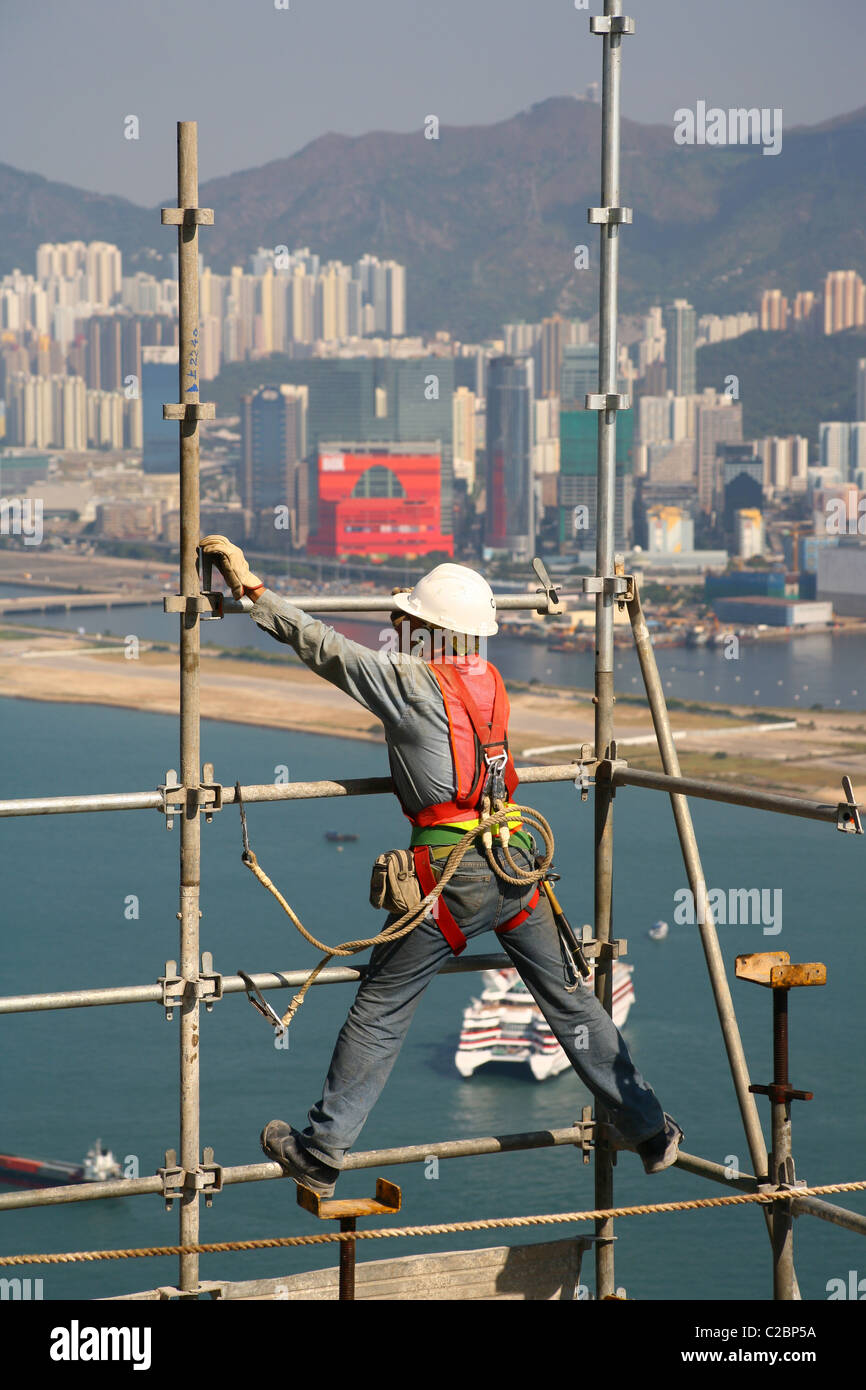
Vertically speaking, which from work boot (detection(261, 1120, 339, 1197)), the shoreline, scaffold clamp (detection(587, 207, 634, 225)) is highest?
scaffold clamp (detection(587, 207, 634, 225))

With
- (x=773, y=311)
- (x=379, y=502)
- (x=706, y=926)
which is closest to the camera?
(x=706, y=926)

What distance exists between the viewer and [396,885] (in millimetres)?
1804

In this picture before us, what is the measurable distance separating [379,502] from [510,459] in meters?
5.27

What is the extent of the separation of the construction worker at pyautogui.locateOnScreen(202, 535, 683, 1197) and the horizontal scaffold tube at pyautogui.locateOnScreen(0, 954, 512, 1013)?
47 mm

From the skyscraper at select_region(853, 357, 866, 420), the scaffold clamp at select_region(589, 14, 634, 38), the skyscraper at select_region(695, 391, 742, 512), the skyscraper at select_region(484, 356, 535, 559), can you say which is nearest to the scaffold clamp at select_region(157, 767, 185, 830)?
the scaffold clamp at select_region(589, 14, 634, 38)

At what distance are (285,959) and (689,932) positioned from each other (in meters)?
5.58

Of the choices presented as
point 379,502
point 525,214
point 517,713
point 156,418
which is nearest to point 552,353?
point 156,418

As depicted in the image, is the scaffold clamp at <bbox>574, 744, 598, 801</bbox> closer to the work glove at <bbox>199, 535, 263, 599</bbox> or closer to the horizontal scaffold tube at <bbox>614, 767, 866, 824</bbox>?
the horizontal scaffold tube at <bbox>614, 767, 866, 824</bbox>

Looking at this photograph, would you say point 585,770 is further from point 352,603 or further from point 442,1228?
point 442,1228

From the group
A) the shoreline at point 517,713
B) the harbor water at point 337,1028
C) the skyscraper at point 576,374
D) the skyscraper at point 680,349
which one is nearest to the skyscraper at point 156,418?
the skyscraper at point 576,374

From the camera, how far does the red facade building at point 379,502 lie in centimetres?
4866

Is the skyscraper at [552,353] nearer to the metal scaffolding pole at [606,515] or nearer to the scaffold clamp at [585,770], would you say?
the metal scaffolding pole at [606,515]

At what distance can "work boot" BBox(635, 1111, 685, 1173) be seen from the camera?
6.49ft

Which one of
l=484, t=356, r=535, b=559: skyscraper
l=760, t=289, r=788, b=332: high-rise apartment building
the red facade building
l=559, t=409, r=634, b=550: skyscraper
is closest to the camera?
the red facade building
